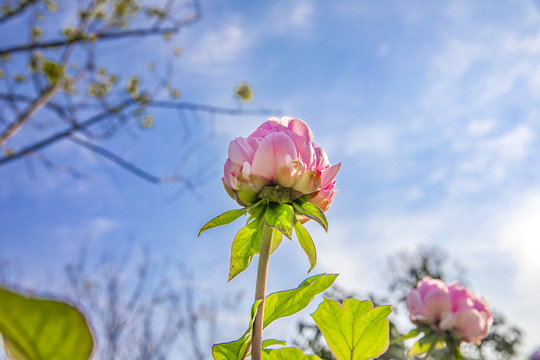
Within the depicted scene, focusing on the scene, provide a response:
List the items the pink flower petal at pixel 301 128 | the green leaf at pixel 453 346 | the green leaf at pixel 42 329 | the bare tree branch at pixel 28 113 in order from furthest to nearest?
the bare tree branch at pixel 28 113 < the green leaf at pixel 453 346 < the pink flower petal at pixel 301 128 < the green leaf at pixel 42 329

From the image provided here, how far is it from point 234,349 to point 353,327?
0.09 metres

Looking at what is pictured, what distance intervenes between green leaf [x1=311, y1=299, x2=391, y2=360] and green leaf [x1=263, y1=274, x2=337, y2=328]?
0.08 feet

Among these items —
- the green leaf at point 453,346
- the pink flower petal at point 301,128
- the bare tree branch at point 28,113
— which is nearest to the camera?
the pink flower petal at point 301,128

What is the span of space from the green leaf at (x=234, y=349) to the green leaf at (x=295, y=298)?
0.03 m

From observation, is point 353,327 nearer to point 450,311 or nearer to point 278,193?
point 278,193

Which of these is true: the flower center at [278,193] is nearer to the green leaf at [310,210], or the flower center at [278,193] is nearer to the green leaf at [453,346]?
the green leaf at [310,210]

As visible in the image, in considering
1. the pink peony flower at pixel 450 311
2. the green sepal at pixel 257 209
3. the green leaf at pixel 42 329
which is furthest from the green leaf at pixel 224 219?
the pink peony flower at pixel 450 311

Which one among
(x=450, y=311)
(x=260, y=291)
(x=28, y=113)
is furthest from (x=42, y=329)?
(x=28, y=113)

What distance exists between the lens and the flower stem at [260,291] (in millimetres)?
252

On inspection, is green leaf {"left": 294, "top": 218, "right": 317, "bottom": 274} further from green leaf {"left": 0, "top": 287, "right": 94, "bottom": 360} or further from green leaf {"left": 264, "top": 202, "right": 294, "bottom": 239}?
green leaf {"left": 0, "top": 287, "right": 94, "bottom": 360}

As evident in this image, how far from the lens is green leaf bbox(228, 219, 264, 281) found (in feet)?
1.11

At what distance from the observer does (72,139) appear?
3.01m

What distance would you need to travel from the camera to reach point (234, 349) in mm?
284

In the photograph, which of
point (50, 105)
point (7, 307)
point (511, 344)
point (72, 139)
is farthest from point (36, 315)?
point (50, 105)
